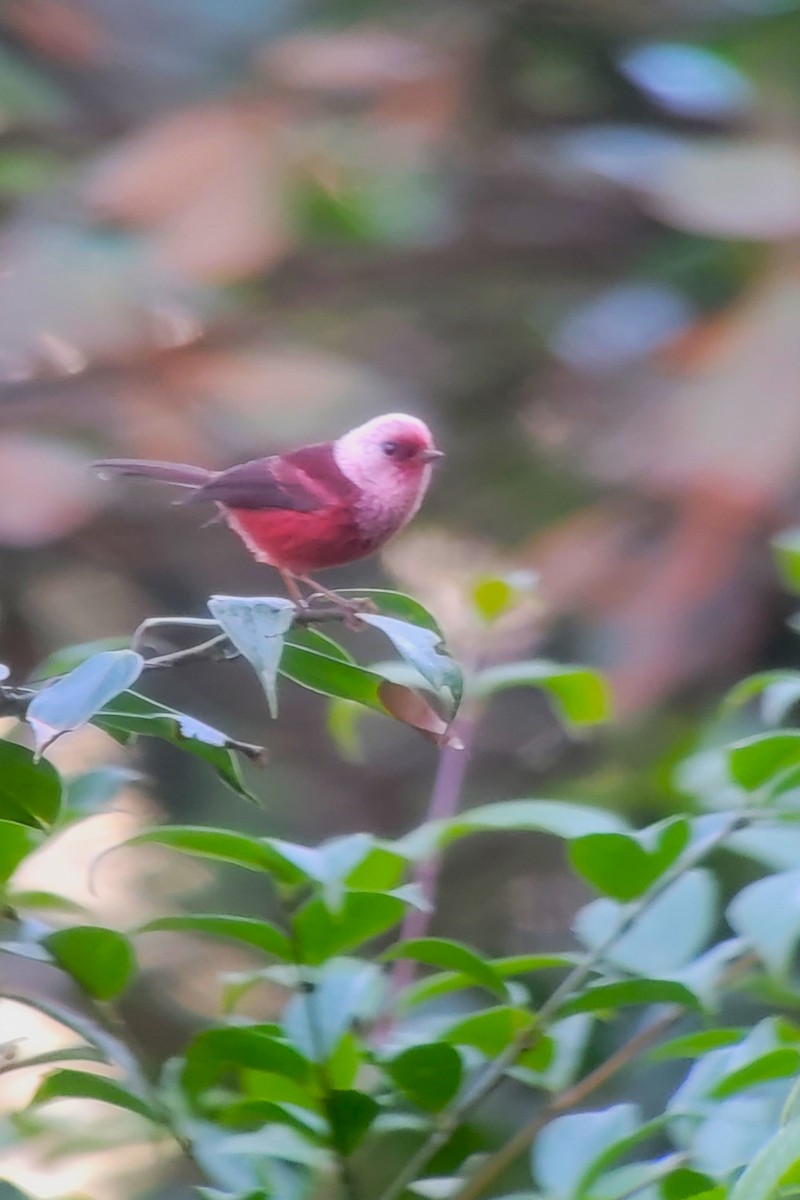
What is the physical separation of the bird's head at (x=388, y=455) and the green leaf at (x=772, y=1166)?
0.46 m

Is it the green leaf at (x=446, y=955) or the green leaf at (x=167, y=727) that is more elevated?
the green leaf at (x=167, y=727)

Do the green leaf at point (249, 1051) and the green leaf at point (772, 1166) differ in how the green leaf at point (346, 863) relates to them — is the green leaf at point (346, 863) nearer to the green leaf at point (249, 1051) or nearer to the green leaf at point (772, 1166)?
the green leaf at point (249, 1051)

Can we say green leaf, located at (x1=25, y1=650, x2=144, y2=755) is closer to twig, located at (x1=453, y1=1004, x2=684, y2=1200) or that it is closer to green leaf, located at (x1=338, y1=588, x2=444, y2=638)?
green leaf, located at (x1=338, y1=588, x2=444, y2=638)

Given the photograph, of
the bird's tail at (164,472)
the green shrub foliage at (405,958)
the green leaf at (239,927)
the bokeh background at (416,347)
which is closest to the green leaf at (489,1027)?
the green shrub foliage at (405,958)

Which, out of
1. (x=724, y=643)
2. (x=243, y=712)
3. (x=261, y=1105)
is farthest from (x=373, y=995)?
(x=243, y=712)

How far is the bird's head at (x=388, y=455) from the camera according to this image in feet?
2.86

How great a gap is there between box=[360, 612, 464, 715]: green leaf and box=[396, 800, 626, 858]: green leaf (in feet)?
0.71

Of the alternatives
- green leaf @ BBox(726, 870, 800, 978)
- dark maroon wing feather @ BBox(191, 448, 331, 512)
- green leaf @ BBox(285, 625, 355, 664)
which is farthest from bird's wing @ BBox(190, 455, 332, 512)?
green leaf @ BBox(726, 870, 800, 978)

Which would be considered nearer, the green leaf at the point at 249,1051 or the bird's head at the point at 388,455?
the green leaf at the point at 249,1051

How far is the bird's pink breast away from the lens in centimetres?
84

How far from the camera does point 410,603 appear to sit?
65 centimetres

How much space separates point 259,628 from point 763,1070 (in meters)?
0.33

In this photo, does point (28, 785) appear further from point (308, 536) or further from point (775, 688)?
point (775, 688)

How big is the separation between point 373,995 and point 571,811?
0.15 m
